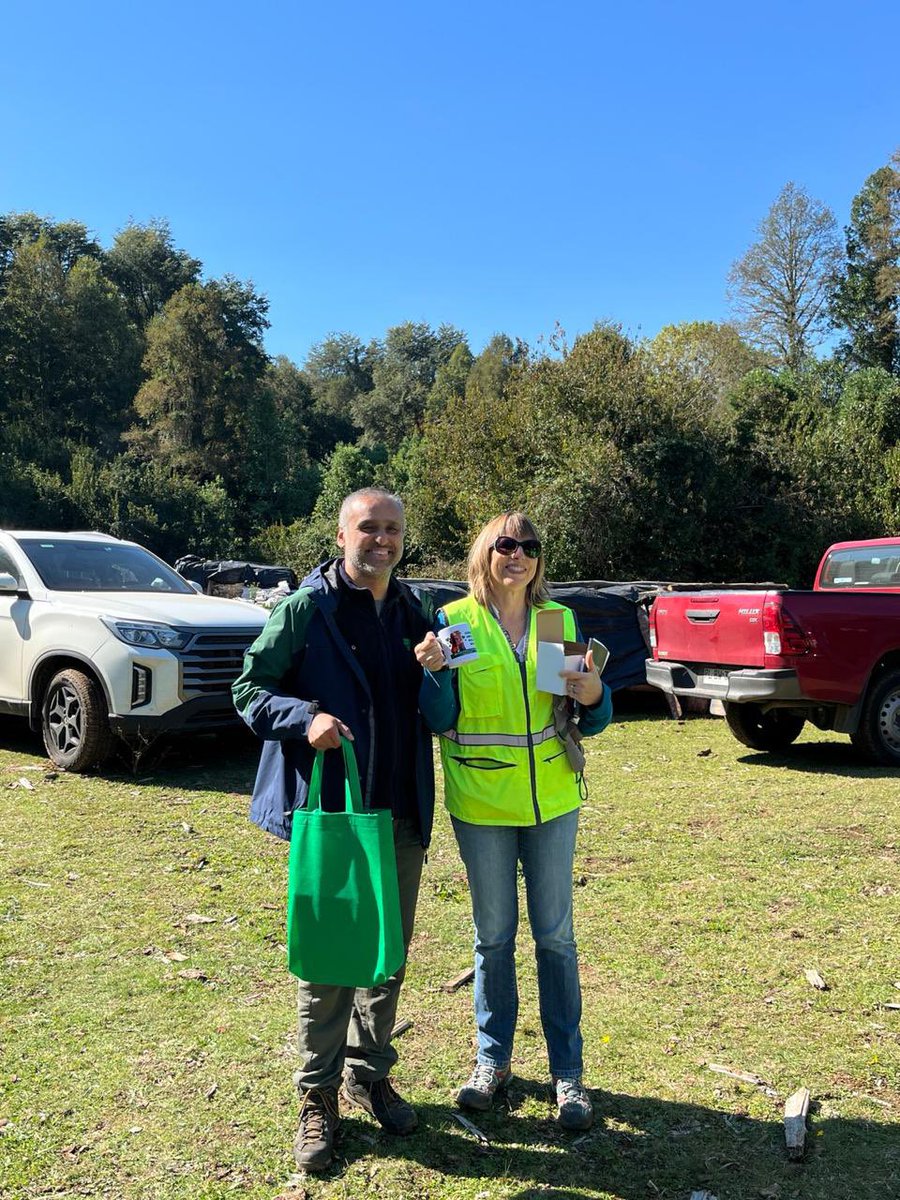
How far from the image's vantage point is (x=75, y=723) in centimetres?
757

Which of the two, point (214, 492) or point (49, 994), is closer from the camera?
point (49, 994)

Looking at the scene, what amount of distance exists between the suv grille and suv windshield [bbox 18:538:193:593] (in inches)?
57.6

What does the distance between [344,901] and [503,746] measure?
0.65m

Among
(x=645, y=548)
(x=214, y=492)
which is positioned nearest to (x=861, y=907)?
(x=645, y=548)

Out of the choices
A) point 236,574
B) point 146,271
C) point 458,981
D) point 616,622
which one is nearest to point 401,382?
point 146,271

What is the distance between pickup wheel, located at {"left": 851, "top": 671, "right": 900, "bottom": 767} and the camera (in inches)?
321

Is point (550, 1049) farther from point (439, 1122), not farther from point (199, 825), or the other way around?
point (199, 825)

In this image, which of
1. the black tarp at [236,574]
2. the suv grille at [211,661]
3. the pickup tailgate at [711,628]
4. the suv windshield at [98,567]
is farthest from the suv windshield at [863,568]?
the black tarp at [236,574]

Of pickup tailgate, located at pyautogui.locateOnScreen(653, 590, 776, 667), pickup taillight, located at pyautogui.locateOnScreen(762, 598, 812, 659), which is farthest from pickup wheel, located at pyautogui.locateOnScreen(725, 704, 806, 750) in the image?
pickup taillight, located at pyautogui.locateOnScreen(762, 598, 812, 659)

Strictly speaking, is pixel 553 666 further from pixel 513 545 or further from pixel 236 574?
pixel 236 574

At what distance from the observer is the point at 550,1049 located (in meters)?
3.04

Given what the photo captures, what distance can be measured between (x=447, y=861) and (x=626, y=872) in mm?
1024

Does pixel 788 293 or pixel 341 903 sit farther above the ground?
pixel 788 293

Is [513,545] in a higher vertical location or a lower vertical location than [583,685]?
higher
